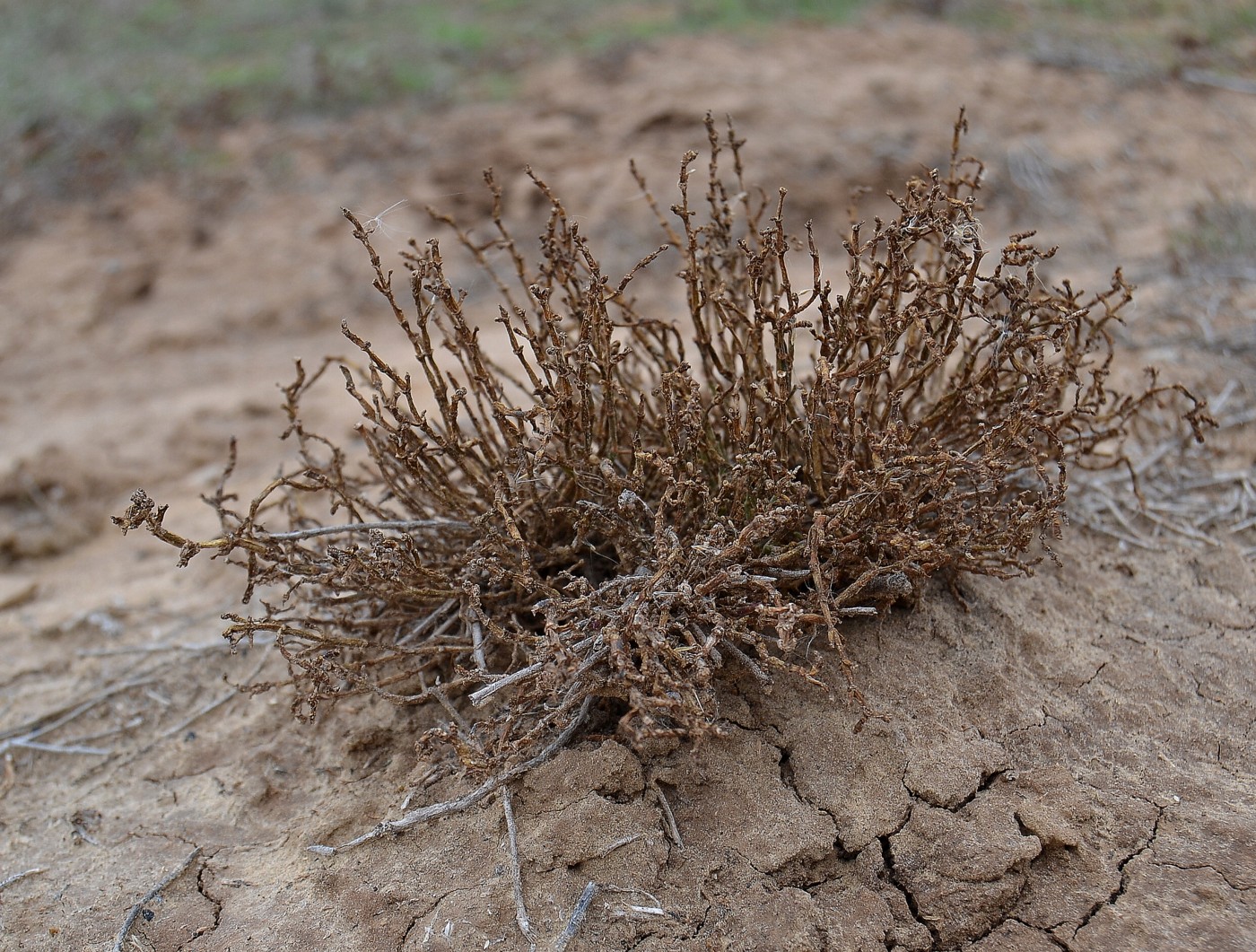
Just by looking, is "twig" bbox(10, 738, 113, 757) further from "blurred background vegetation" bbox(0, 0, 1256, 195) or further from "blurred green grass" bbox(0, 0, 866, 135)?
"blurred green grass" bbox(0, 0, 866, 135)

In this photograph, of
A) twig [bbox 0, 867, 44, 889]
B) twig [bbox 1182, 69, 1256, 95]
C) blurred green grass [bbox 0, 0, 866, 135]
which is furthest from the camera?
blurred green grass [bbox 0, 0, 866, 135]

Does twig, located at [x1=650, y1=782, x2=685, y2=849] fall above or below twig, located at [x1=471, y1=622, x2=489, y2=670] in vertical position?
below

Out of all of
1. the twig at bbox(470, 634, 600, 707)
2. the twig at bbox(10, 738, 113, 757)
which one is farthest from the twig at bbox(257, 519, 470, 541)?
the twig at bbox(10, 738, 113, 757)

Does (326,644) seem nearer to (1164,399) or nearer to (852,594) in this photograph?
(852,594)

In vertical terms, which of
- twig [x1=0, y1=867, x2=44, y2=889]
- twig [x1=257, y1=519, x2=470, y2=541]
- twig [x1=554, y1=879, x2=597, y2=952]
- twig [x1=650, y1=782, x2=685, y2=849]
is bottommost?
twig [x1=0, y1=867, x2=44, y2=889]

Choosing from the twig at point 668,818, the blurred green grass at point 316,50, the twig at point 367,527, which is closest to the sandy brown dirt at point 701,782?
the twig at point 668,818

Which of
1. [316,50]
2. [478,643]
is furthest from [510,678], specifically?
[316,50]

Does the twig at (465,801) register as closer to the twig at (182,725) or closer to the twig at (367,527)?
A: the twig at (367,527)
